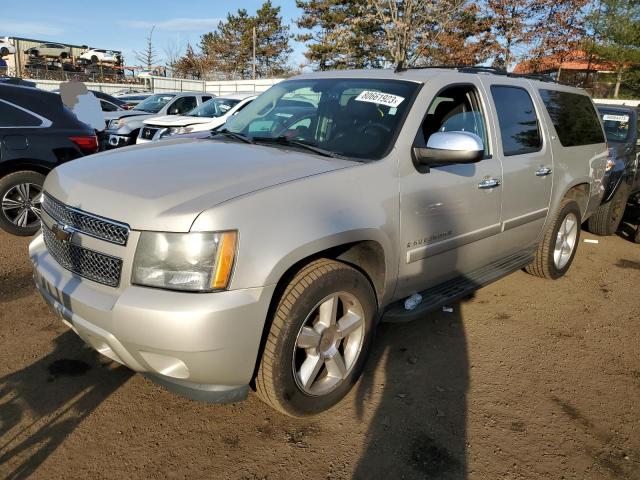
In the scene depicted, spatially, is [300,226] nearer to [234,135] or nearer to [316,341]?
[316,341]

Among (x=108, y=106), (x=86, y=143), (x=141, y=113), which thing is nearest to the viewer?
(x=86, y=143)

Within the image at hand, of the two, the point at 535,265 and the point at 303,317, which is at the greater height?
the point at 303,317

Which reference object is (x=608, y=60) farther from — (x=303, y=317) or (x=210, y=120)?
(x=303, y=317)

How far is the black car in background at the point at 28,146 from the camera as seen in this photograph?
17.6 ft

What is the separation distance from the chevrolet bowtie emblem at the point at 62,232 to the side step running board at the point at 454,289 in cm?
179

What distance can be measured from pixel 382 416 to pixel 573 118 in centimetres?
358

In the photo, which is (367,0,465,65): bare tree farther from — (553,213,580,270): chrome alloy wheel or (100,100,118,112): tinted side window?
(553,213,580,270): chrome alloy wheel

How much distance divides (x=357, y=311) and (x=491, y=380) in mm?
1065

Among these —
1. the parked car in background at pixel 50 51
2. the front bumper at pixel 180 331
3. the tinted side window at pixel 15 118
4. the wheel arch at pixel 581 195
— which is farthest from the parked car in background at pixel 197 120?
the parked car in background at pixel 50 51

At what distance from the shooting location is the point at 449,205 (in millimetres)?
3133

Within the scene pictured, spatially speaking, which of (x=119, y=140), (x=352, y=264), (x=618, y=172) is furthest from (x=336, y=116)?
(x=119, y=140)

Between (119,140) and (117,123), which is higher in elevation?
(117,123)

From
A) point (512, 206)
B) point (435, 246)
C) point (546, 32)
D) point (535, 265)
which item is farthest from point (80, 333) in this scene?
point (546, 32)

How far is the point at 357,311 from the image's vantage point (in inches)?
108
